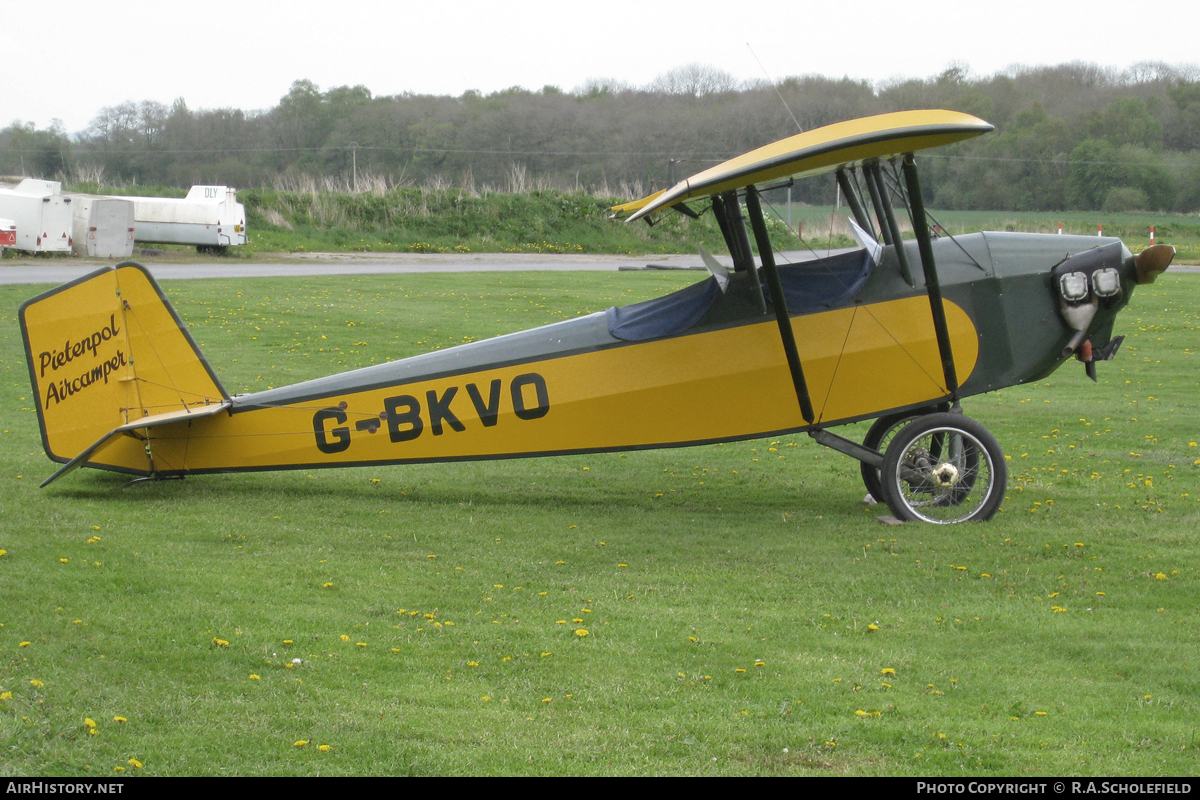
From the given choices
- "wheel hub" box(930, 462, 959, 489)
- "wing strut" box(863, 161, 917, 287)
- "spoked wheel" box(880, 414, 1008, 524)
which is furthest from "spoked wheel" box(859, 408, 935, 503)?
"wing strut" box(863, 161, 917, 287)

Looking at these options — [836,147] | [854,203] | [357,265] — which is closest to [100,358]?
[836,147]

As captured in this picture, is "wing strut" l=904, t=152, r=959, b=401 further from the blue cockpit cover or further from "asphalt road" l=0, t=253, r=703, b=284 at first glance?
"asphalt road" l=0, t=253, r=703, b=284

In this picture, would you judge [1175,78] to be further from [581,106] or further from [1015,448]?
[1015,448]

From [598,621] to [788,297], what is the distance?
3760mm


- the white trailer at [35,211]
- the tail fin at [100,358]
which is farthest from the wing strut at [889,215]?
the white trailer at [35,211]

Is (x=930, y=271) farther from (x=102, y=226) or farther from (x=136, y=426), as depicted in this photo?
(x=102, y=226)

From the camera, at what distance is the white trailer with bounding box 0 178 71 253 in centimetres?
3095

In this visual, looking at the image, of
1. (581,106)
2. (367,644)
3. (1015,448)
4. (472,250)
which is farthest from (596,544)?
(581,106)

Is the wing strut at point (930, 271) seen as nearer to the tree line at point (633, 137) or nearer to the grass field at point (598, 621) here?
the grass field at point (598, 621)

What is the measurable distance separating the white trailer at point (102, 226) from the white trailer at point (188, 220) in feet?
7.09

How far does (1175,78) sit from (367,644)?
69115 mm

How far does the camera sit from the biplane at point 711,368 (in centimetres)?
855

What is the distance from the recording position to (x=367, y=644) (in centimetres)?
568

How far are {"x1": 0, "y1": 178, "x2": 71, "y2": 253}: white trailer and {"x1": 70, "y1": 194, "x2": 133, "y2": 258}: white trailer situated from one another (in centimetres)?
52
